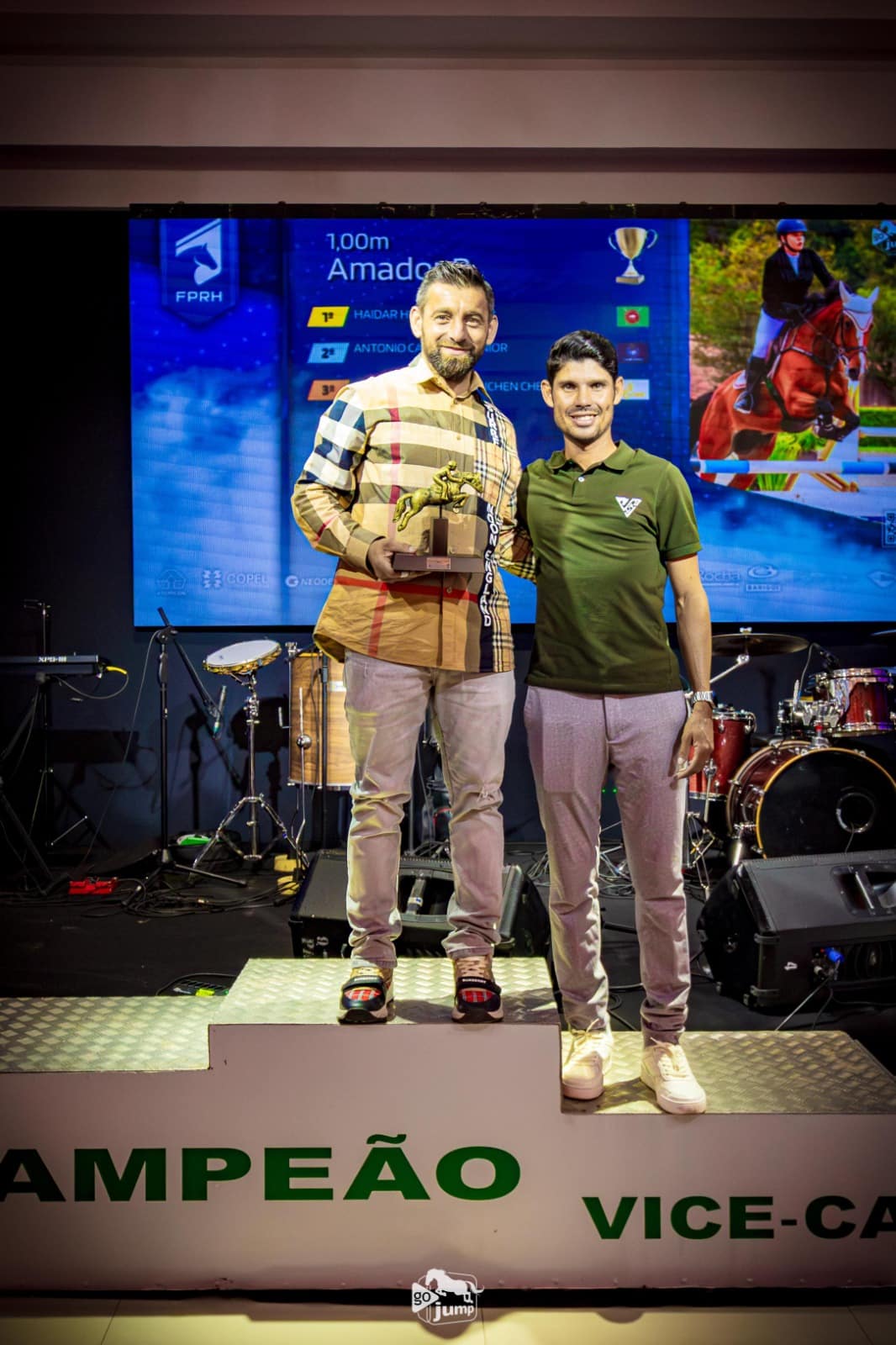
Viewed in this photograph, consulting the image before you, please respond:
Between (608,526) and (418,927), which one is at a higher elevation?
(608,526)

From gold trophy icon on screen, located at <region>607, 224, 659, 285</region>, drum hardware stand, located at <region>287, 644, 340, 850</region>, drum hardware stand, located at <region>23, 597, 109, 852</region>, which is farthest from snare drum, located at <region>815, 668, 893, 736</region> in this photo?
drum hardware stand, located at <region>23, 597, 109, 852</region>

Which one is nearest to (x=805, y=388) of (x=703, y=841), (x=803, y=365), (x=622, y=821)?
(x=803, y=365)

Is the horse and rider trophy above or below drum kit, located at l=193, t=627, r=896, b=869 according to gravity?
above

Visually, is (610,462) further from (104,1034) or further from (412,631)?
(104,1034)

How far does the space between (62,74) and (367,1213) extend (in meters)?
4.50

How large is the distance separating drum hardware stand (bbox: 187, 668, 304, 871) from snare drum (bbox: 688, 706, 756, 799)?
7.06 ft

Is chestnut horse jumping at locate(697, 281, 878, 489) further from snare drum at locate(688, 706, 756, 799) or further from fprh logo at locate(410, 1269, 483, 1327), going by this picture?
fprh logo at locate(410, 1269, 483, 1327)

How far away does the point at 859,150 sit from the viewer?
4.52 m

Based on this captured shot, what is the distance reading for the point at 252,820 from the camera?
5203 millimetres

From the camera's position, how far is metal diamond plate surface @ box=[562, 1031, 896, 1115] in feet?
6.51

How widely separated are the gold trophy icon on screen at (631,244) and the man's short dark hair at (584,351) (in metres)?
3.34

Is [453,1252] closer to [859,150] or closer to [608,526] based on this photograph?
[608,526]

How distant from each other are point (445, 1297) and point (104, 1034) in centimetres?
95

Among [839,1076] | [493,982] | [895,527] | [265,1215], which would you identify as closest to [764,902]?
[839,1076]
